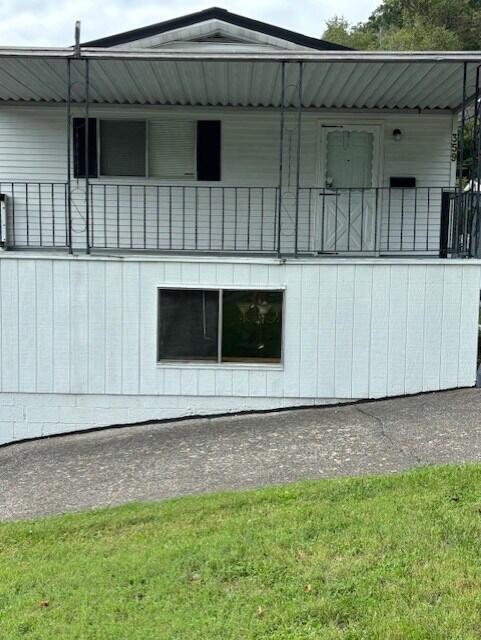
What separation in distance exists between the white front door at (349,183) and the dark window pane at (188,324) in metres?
2.84

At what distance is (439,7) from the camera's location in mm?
39406

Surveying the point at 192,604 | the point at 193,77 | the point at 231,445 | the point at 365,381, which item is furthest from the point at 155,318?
the point at 192,604

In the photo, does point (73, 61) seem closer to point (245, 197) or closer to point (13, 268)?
point (13, 268)

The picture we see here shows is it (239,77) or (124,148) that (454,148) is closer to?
(239,77)

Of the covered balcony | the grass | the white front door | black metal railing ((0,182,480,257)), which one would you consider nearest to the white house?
the covered balcony

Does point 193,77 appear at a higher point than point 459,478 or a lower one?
higher

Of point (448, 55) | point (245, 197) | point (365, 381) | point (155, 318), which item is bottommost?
point (365, 381)

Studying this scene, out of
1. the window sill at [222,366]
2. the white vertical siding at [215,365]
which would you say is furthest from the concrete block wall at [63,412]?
the window sill at [222,366]

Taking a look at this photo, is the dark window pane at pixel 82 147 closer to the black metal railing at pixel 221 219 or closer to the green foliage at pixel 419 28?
the black metal railing at pixel 221 219

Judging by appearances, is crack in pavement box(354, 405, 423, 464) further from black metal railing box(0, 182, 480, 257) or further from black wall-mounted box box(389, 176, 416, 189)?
black wall-mounted box box(389, 176, 416, 189)

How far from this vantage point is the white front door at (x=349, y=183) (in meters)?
9.62

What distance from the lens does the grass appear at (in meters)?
3.12

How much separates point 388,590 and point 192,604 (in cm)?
97

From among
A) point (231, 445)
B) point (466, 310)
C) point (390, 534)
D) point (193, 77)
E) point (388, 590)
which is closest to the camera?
point (388, 590)
